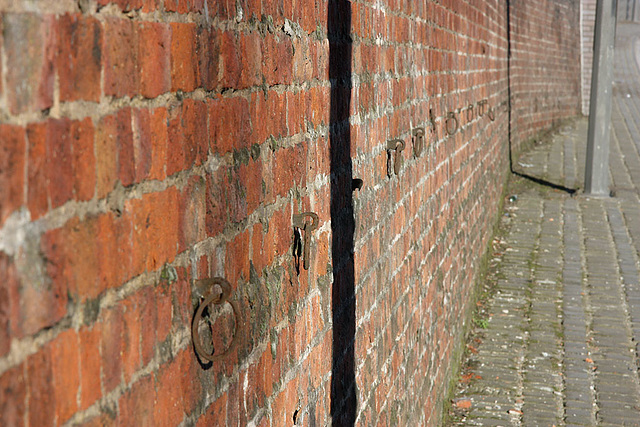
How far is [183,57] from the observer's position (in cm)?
145

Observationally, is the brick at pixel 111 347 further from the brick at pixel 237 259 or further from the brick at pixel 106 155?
the brick at pixel 237 259

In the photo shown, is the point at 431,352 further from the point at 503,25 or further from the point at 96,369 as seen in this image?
the point at 503,25

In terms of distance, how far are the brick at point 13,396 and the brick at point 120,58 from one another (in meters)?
0.43

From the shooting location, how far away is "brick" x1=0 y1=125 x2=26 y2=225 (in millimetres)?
A: 937

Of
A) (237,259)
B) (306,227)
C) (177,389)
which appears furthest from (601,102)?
(177,389)

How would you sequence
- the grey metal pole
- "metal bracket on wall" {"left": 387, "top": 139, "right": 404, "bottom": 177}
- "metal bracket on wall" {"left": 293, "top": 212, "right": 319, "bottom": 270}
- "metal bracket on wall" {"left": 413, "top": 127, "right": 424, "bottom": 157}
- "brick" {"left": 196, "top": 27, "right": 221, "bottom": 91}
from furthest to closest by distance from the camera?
the grey metal pole
"metal bracket on wall" {"left": 413, "top": 127, "right": 424, "bottom": 157}
"metal bracket on wall" {"left": 387, "top": 139, "right": 404, "bottom": 177}
"metal bracket on wall" {"left": 293, "top": 212, "right": 319, "bottom": 270}
"brick" {"left": 196, "top": 27, "right": 221, "bottom": 91}

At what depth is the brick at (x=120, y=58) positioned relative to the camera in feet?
3.84

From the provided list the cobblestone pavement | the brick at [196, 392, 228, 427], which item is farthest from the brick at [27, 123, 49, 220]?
the cobblestone pavement

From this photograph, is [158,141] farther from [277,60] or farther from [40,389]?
[277,60]

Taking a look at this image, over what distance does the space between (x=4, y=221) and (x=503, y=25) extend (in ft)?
34.9

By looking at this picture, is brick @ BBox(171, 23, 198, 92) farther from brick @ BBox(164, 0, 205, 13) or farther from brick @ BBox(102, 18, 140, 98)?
brick @ BBox(102, 18, 140, 98)

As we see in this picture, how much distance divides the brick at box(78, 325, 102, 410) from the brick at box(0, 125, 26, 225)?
0.76 feet

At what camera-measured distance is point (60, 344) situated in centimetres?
105

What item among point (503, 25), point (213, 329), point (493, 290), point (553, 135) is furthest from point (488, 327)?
point (553, 135)
